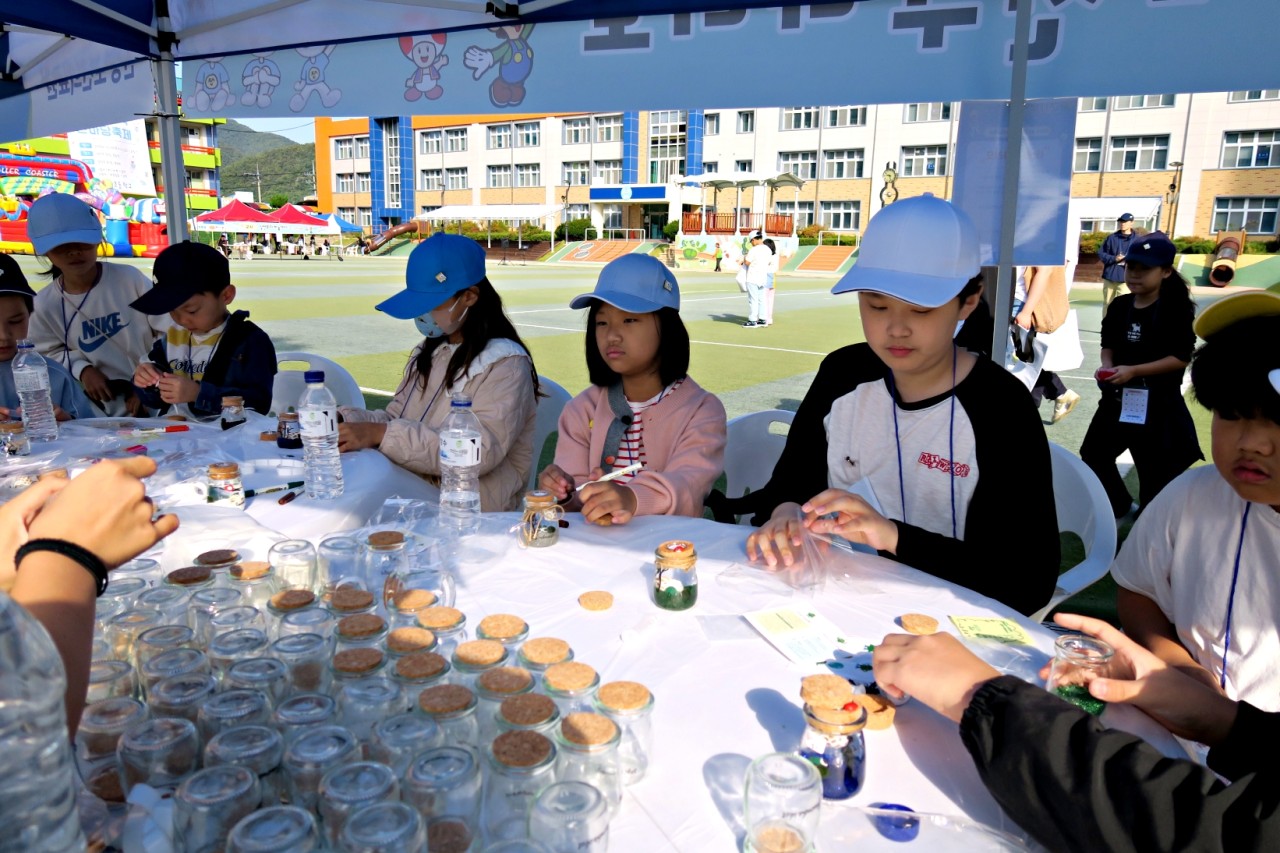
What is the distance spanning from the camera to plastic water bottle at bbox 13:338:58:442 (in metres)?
2.93

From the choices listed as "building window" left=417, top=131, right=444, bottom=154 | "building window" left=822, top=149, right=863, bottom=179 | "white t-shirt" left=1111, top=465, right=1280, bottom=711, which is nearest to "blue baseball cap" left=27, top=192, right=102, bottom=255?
"white t-shirt" left=1111, top=465, right=1280, bottom=711

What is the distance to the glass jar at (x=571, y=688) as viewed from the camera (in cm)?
113

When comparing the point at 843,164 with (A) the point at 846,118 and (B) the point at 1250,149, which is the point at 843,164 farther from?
(B) the point at 1250,149

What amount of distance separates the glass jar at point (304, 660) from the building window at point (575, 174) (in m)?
58.2

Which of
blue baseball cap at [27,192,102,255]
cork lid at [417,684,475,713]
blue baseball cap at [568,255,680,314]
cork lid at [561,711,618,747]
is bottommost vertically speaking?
cork lid at [561,711,618,747]

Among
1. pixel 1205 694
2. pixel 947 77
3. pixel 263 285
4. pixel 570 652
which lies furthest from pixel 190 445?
pixel 263 285

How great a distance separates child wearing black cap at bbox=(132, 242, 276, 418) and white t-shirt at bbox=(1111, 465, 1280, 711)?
135 inches

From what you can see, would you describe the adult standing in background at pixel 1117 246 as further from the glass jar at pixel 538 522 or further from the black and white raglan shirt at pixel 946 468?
the glass jar at pixel 538 522

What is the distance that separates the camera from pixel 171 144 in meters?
4.66

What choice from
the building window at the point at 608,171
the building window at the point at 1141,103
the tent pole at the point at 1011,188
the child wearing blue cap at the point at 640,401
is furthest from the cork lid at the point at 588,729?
the building window at the point at 608,171

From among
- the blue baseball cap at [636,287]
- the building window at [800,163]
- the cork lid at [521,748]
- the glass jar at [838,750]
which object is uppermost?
the building window at [800,163]

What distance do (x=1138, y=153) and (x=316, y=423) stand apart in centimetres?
4787

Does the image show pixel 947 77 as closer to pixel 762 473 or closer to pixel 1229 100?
pixel 762 473

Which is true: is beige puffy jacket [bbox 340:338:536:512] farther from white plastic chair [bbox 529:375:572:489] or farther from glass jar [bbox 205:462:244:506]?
white plastic chair [bbox 529:375:572:489]
